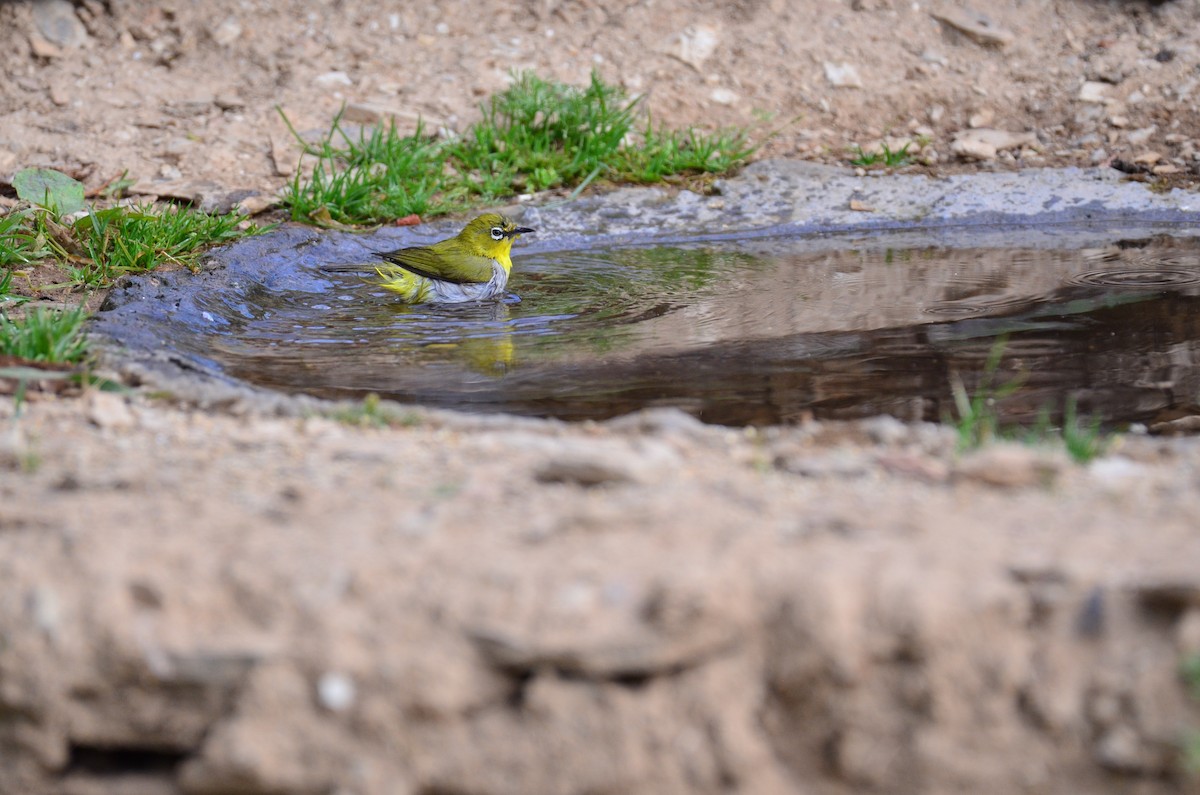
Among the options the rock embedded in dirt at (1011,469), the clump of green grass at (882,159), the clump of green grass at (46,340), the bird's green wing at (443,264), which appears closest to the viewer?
the rock embedded in dirt at (1011,469)

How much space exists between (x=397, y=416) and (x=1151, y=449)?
83.5 inches

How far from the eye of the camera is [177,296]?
218 inches

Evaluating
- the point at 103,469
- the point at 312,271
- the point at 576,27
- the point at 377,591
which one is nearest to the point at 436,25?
the point at 576,27

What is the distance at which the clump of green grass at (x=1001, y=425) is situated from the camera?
127 inches

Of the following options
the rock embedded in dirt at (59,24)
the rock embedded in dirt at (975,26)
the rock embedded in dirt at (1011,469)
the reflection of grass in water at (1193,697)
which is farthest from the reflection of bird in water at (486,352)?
the rock embedded in dirt at (975,26)

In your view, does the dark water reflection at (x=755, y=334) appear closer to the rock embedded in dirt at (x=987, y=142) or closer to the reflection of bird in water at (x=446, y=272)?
the reflection of bird in water at (x=446, y=272)

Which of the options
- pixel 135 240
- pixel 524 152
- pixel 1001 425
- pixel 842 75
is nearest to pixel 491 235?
pixel 524 152

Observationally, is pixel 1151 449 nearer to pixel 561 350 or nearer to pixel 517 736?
pixel 517 736

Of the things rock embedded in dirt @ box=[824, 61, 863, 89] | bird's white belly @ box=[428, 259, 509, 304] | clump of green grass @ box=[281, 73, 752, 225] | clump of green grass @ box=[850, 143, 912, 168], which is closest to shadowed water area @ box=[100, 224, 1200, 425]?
bird's white belly @ box=[428, 259, 509, 304]

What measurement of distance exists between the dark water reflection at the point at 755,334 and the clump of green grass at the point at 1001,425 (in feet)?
0.18

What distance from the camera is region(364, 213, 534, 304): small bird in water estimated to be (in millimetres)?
6457

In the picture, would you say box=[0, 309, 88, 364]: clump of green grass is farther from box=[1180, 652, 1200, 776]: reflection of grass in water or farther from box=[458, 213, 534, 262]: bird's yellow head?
box=[1180, 652, 1200, 776]: reflection of grass in water

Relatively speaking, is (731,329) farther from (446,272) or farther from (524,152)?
(524,152)

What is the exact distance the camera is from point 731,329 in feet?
17.9
